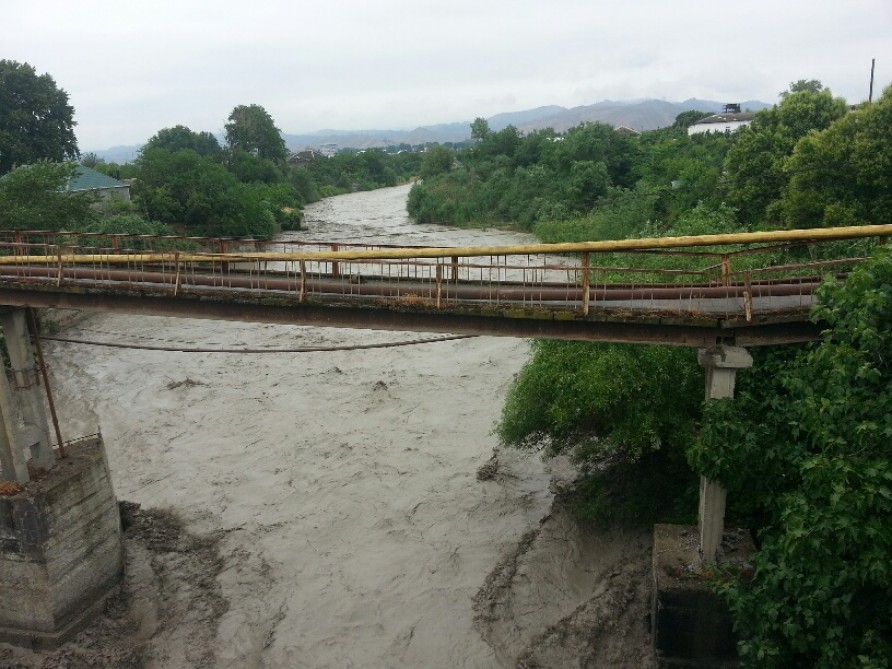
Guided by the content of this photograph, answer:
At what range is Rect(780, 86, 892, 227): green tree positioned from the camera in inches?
753

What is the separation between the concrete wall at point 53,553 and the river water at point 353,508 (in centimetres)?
121

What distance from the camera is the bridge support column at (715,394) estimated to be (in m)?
8.41

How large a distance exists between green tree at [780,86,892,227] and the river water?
9492 mm

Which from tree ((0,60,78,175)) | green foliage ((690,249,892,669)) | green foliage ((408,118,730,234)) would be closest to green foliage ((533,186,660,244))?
green foliage ((408,118,730,234))

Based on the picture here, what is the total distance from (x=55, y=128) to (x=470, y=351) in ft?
129

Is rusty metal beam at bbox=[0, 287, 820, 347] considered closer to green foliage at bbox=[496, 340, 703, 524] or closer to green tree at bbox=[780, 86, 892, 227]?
green foliage at bbox=[496, 340, 703, 524]

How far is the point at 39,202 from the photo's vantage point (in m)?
26.0

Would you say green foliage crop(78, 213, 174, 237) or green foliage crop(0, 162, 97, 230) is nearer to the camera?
green foliage crop(0, 162, 97, 230)

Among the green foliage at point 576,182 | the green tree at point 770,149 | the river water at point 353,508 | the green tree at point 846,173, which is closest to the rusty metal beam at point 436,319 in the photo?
the river water at point 353,508

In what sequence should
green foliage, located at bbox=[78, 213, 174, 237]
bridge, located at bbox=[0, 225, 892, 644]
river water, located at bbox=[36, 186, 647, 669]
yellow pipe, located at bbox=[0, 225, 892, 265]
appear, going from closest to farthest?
yellow pipe, located at bbox=[0, 225, 892, 265] → bridge, located at bbox=[0, 225, 892, 644] → river water, located at bbox=[36, 186, 647, 669] → green foliage, located at bbox=[78, 213, 174, 237]

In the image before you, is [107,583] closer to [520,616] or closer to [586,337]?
[520,616]

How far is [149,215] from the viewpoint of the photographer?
130ft

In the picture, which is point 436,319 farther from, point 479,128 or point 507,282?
point 479,128

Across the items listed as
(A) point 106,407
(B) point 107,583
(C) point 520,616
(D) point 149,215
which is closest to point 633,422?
(C) point 520,616
